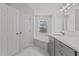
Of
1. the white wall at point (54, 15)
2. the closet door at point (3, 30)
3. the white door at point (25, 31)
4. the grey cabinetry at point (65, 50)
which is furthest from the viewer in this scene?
the white door at point (25, 31)

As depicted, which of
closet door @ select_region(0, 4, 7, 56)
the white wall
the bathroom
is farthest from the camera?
the white wall

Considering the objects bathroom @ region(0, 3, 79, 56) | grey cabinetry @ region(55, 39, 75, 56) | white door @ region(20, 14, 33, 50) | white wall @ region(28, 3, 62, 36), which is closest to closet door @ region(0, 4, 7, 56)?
bathroom @ region(0, 3, 79, 56)

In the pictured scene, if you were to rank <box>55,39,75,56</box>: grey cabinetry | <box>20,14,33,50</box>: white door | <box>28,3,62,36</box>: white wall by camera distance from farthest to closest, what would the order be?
<box>20,14,33,50</box>: white door
<box>28,3,62,36</box>: white wall
<box>55,39,75,56</box>: grey cabinetry

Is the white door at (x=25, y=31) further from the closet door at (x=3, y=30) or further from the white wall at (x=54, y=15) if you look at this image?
the closet door at (x=3, y=30)

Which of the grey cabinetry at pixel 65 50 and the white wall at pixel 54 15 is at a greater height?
the white wall at pixel 54 15

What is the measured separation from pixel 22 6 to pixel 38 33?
6.74 ft

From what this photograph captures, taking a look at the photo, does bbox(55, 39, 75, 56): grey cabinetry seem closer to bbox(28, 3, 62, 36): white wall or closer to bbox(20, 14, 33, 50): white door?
bbox(28, 3, 62, 36): white wall

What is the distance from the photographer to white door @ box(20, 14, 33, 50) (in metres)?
3.81

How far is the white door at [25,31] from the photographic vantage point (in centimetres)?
381

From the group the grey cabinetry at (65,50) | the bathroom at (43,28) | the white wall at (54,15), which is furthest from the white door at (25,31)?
the grey cabinetry at (65,50)

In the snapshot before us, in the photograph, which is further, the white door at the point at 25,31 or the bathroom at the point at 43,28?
the white door at the point at 25,31

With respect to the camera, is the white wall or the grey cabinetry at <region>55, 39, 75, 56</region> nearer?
the grey cabinetry at <region>55, 39, 75, 56</region>

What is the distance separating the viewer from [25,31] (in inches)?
160

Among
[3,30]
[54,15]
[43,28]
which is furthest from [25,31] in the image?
[3,30]
